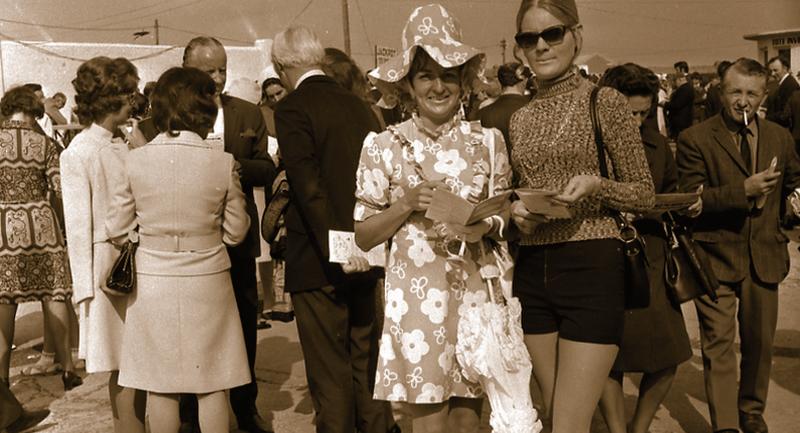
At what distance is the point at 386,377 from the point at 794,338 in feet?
16.7

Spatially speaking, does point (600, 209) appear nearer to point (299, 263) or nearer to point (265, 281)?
point (299, 263)

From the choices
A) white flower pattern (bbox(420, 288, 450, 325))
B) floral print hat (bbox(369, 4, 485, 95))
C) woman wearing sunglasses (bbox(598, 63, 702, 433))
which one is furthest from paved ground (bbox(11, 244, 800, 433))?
floral print hat (bbox(369, 4, 485, 95))

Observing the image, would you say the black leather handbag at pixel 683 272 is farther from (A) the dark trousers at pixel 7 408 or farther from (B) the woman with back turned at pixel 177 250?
(A) the dark trousers at pixel 7 408

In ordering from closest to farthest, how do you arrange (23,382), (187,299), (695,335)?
1. (187,299)
2. (23,382)
3. (695,335)

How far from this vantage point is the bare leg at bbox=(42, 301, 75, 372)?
697cm

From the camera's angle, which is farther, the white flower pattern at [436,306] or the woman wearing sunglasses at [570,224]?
the white flower pattern at [436,306]

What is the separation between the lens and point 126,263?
168 inches

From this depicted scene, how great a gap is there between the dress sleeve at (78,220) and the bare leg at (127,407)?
0.50 metres

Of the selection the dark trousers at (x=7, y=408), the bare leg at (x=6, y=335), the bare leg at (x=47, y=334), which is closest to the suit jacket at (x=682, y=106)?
the bare leg at (x=47, y=334)

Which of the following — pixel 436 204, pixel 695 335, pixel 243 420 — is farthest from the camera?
pixel 695 335

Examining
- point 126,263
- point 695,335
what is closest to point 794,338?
point 695,335

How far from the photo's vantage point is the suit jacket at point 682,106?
16.8 meters

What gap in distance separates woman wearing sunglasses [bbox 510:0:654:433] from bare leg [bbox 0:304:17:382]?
443cm

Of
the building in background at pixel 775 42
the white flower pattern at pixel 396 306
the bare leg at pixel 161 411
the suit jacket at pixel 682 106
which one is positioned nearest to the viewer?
the white flower pattern at pixel 396 306
